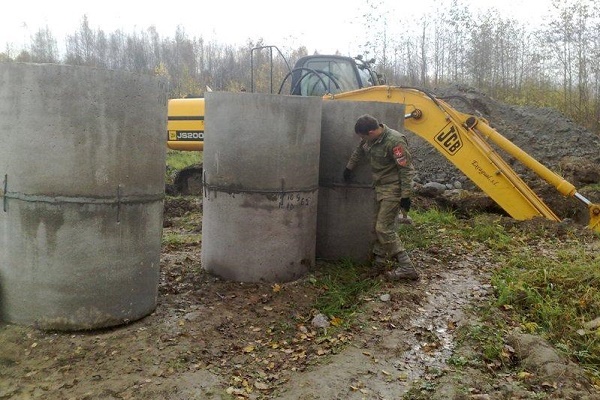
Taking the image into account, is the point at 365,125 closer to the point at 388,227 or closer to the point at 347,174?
the point at 347,174

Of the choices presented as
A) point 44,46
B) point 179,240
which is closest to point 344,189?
point 179,240

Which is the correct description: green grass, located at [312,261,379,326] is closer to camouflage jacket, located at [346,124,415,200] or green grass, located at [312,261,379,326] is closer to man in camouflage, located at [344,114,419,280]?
man in camouflage, located at [344,114,419,280]

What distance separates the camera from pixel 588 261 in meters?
5.79

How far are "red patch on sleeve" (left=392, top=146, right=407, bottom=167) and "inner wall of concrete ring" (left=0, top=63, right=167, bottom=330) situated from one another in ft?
8.18

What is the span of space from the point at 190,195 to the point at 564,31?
12085mm

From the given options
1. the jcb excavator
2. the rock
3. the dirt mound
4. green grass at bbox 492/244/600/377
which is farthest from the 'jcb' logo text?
the rock

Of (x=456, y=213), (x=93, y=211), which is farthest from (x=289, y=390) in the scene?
(x=456, y=213)

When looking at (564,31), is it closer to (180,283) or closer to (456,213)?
(456,213)

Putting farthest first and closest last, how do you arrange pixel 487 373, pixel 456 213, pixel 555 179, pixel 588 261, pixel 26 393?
pixel 456 213, pixel 555 179, pixel 588 261, pixel 487 373, pixel 26 393

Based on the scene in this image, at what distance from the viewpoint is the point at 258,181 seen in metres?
5.62

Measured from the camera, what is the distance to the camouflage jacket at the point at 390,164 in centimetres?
582

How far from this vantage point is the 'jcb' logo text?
779 cm

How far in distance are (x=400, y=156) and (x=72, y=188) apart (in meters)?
3.22

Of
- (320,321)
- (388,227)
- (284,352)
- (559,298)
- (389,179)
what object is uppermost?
(389,179)
